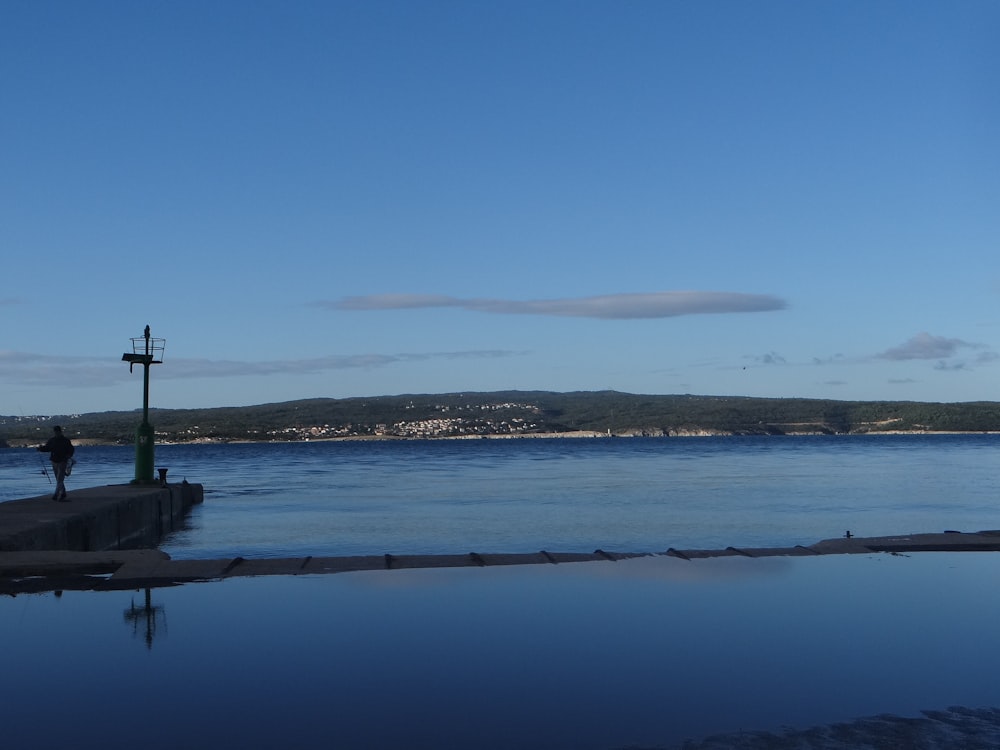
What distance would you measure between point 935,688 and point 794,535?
1343 cm

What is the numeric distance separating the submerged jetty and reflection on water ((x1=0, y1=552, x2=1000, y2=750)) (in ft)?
1.57

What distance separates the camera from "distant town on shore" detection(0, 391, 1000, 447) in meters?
148

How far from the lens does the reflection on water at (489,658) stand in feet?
21.0

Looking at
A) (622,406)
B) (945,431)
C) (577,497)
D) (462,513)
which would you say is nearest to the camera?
(462,513)

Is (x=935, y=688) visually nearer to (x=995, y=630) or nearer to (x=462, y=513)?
(x=995, y=630)

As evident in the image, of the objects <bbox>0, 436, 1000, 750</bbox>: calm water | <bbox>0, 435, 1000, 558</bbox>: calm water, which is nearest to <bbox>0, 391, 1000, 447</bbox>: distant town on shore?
<bbox>0, 435, 1000, 558</bbox>: calm water

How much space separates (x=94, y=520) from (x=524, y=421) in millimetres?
139843

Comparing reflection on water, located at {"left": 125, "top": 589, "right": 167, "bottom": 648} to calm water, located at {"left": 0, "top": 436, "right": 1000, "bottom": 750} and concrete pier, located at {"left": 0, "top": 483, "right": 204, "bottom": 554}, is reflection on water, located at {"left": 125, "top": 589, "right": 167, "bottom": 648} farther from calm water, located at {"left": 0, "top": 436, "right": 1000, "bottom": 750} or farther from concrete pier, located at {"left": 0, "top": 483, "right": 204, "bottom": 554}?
concrete pier, located at {"left": 0, "top": 483, "right": 204, "bottom": 554}

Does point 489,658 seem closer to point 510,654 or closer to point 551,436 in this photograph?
point 510,654

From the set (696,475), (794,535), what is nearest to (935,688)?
(794,535)

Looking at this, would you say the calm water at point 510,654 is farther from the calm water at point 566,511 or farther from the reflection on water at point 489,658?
the calm water at point 566,511

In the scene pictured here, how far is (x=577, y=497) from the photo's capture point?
33.2 meters

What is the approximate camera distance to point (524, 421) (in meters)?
158

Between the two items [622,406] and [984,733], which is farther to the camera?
[622,406]
